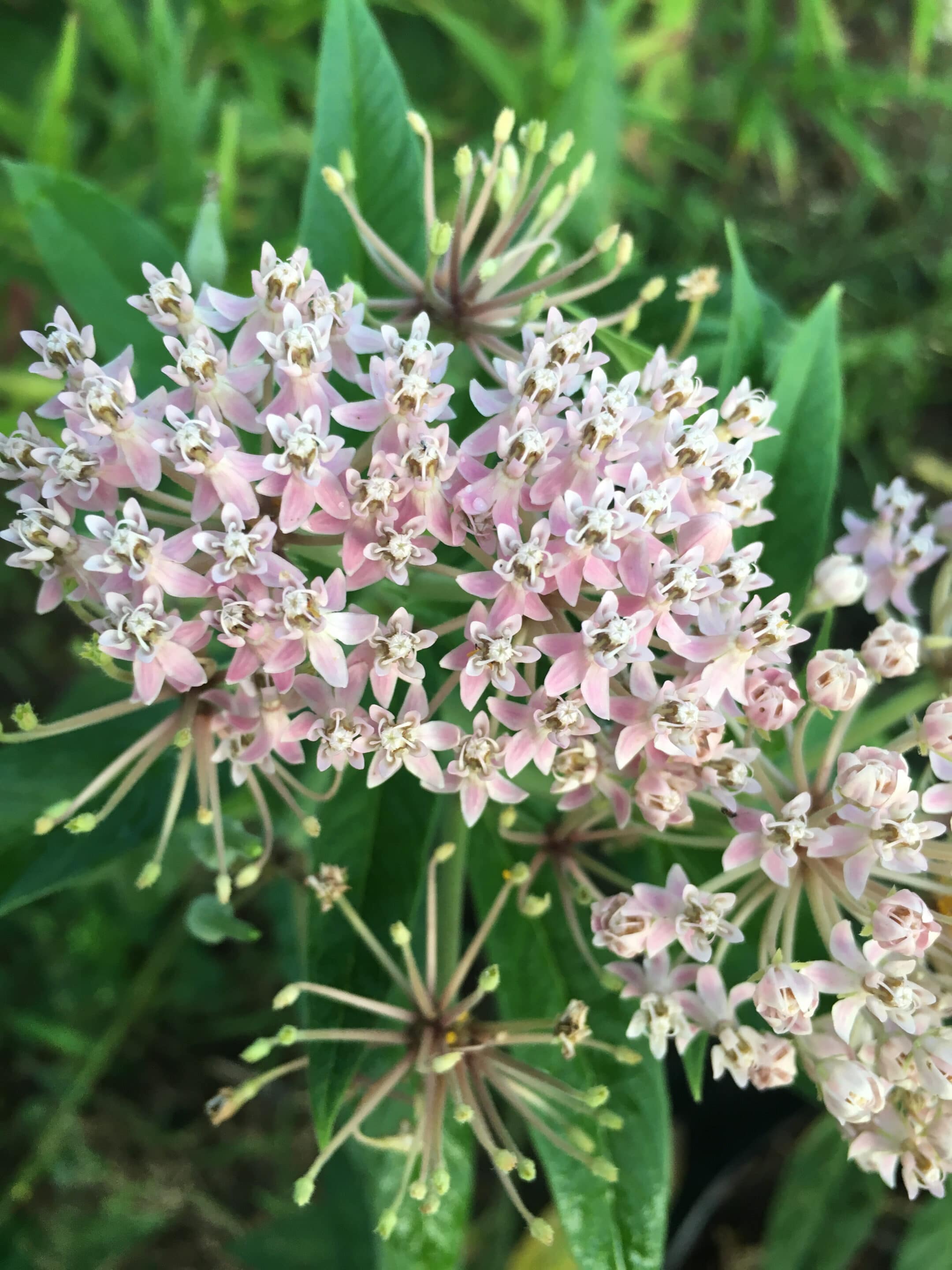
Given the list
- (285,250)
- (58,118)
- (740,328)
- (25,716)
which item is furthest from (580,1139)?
(58,118)

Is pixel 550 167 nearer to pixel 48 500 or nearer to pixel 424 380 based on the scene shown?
pixel 424 380

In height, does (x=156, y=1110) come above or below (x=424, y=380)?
below

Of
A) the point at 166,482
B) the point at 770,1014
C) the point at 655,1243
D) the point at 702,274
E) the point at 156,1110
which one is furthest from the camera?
the point at 156,1110

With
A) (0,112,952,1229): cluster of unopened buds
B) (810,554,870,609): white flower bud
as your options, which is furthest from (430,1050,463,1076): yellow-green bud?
(810,554,870,609): white flower bud

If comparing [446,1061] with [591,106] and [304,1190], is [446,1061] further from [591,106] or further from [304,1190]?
[591,106]

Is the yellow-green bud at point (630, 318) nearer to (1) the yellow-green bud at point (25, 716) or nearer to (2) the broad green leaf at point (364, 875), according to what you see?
(2) the broad green leaf at point (364, 875)

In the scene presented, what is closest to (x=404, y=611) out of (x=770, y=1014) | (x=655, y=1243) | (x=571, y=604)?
(x=571, y=604)
